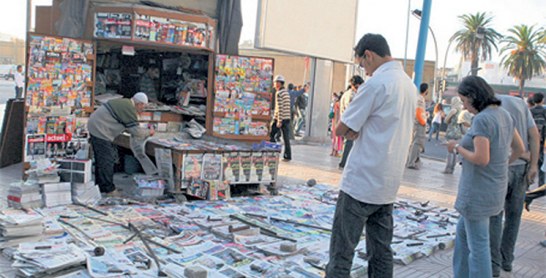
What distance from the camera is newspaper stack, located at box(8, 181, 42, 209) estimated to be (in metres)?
6.00

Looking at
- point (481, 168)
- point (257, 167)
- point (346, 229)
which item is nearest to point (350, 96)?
point (257, 167)

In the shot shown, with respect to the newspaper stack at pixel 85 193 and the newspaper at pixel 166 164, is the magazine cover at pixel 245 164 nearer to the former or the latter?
the newspaper at pixel 166 164

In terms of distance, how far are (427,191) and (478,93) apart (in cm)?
569

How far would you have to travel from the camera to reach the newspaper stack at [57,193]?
20.3 ft

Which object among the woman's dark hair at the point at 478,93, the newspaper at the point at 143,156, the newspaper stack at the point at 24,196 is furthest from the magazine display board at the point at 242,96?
the woman's dark hair at the point at 478,93

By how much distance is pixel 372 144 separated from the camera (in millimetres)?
3381

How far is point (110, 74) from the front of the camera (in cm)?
913

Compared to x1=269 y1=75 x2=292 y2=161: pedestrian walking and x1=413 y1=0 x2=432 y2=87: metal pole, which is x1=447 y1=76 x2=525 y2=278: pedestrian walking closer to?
x1=413 y1=0 x2=432 y2=87: metal pole

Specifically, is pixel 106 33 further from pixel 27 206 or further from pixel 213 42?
pixel 27 206

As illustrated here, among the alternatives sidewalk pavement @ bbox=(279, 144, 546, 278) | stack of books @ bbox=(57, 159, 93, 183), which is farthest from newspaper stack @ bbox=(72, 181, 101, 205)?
sidewalk pavement @ bbox=(279, 144, 546, 278)

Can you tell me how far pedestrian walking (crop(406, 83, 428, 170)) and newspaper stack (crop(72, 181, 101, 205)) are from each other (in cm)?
620

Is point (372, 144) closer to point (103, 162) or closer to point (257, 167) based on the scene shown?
point (257, 167)

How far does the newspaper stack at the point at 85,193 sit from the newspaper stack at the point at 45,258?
1.91 meters

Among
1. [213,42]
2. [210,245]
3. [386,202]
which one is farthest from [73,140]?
[386,202]
